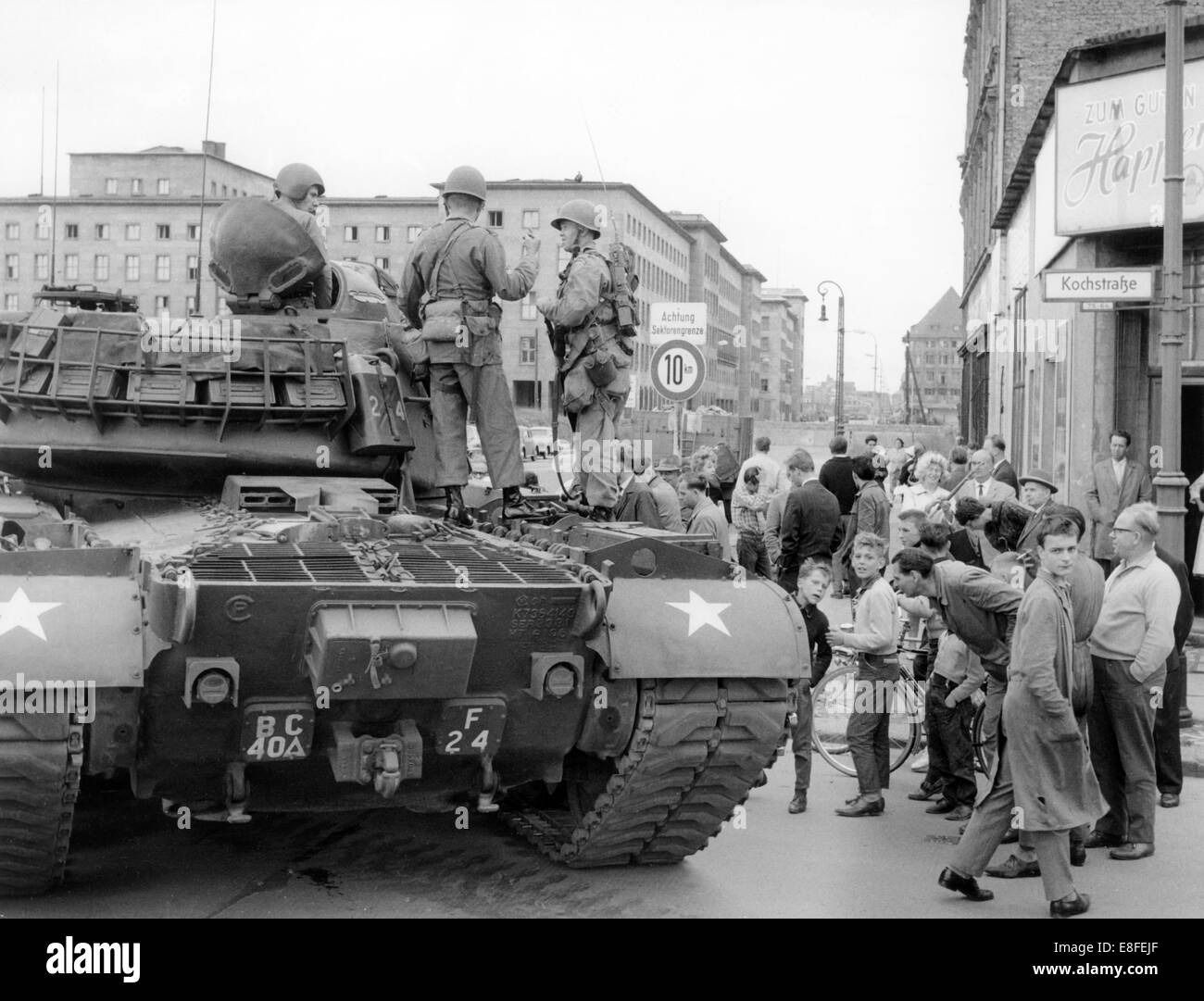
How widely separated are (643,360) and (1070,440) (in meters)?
40.9

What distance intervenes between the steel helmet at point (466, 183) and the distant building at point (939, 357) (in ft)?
328

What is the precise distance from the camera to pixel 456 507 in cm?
973

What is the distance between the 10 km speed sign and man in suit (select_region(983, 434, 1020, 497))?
2.66 meters

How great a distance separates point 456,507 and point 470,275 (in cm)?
142

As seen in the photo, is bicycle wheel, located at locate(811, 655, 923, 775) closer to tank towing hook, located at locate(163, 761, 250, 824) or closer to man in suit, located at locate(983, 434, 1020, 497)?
man in suit, located at locate(983, 434, 1020, 497)

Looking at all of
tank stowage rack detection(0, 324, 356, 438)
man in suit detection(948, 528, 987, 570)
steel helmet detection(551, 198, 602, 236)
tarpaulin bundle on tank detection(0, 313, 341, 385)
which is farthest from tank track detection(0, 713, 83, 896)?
man in suit detection(948, 528, 987, 570)

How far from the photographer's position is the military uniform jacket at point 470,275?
380 inches

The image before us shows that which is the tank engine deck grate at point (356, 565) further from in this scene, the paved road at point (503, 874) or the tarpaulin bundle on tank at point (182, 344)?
the tarpaulin bundle on tank at point (182, 344)

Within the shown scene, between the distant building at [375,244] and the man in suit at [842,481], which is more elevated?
the distant building at [375,244]

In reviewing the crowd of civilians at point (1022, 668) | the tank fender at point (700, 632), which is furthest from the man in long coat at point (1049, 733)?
the tank fender at point (700, 632)

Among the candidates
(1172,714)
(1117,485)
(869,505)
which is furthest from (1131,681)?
(869,505)

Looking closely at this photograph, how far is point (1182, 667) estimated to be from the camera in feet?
31.1
